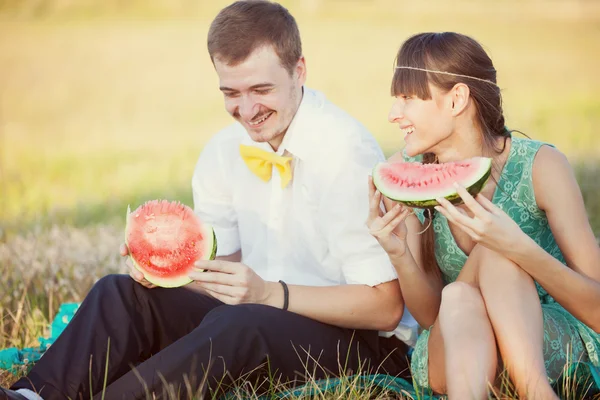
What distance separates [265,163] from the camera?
4.59m

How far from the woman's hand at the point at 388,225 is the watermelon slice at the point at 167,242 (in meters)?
0.85

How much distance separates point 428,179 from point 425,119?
1.13ft

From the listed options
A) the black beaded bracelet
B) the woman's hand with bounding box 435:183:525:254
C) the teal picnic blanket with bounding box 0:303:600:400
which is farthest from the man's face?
the teal picnic blanket with bounding box 0:303:600:400

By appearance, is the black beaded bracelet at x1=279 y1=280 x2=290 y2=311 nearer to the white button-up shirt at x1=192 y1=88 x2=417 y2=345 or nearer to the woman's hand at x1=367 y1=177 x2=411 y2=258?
the white button-up shirt at x1=192 y1=88 x2=417 y2=345

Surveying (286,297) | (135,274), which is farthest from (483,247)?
(135,274)

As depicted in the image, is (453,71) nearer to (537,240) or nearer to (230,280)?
(537,240)

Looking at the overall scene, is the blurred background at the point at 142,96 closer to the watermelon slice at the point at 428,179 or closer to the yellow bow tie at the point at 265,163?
the yellow bow tie at the point at 265,163

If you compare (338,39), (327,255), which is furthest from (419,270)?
(338,39)

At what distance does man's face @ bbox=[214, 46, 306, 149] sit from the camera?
4.35 m

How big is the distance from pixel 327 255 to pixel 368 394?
2.99ft

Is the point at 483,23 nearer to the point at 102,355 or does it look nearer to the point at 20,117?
the point at 20,117

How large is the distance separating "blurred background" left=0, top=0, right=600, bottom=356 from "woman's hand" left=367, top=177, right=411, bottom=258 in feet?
7.08

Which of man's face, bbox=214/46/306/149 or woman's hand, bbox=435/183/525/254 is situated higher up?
man's face, bbox=214/46/306/149

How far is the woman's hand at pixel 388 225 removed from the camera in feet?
12.6
